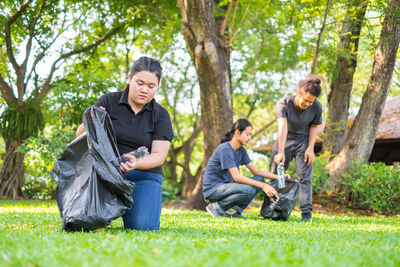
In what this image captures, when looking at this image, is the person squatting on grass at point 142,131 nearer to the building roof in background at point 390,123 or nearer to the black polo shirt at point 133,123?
the black polo shirt at point 133,123

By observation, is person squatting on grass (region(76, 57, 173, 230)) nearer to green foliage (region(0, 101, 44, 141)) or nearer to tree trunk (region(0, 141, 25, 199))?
green foliage (region(0, 101, 44, 141))

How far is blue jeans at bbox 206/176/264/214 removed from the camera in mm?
5598

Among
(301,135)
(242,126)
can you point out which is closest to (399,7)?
(301,135)

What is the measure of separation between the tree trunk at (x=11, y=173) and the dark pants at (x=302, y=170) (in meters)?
7.62

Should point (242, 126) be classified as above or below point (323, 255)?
above

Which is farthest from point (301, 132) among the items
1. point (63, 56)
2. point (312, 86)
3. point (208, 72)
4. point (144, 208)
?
point (63, 56)

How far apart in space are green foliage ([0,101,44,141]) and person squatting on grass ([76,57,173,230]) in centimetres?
760

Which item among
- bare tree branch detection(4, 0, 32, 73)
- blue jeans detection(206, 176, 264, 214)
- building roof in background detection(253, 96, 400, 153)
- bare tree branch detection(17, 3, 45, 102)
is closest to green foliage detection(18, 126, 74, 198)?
bare tree branch detection(17, 3, 45, 102)

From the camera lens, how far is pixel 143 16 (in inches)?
458

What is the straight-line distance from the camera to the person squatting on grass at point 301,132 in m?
5.53

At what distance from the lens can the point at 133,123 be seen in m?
3.82

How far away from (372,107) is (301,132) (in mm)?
4081

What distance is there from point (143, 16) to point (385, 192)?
8081 mm

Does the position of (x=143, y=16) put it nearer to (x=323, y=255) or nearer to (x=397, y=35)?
(x=397, y=35)
